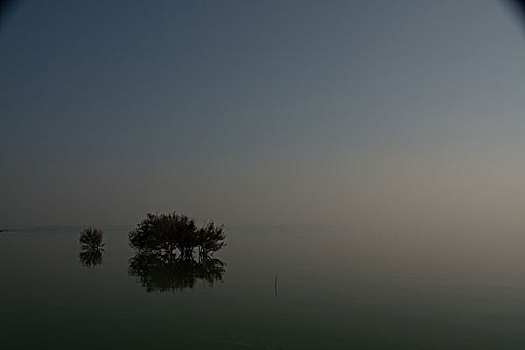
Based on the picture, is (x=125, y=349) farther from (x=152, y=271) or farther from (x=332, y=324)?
(x=152, y=271)

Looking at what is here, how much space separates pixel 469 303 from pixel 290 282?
6.15 m

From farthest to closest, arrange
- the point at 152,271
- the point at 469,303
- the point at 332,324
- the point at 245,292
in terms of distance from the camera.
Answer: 1. the point at 152,271
2. the point at 245,292
3. the point at 469,303
4. the point at 332,324

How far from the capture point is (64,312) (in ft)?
42.7

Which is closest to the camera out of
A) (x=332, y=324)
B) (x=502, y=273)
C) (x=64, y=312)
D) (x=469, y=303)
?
(x=332, y=324)

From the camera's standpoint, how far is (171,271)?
2245 centimetres

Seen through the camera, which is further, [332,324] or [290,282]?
[290,282]

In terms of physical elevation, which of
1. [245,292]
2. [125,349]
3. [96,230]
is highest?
[96,230]

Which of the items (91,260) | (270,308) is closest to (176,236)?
(91,260)

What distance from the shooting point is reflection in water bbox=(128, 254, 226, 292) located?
59.5ft

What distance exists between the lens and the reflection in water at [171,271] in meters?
18.1

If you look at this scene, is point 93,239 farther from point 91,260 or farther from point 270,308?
point 270,308

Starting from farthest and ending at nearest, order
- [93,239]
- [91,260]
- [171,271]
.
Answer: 1. [93,239]
2. [91,260]
3. [171,271]

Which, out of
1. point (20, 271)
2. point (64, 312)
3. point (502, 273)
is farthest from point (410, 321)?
point (20, 271)

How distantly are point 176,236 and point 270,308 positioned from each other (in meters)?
16.7
